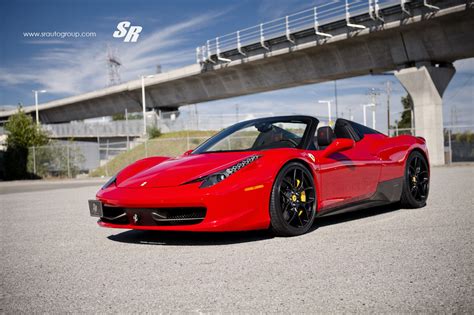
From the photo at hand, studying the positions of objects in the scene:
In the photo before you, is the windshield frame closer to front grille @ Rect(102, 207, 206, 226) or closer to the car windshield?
the car windshield

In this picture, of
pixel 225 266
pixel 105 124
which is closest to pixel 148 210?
pixel 225 266

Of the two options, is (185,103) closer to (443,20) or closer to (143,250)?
(443,20)

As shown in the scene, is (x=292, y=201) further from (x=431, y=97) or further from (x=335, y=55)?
(x=335, y=55)

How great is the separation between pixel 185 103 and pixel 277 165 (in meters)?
37.2

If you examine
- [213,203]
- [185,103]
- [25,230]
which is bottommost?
[25,230]

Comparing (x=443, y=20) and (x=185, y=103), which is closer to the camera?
(x=443, y=20)

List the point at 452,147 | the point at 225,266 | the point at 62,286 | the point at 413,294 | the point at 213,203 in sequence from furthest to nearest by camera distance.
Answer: the point at 452,147, the point at 213,203, the point at 225,266, the point at 62,286, the point at 413,294

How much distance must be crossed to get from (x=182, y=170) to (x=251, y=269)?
1.59 m

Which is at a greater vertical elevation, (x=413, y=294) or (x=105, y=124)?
(x=105, y=124)

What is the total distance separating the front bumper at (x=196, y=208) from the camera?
4.49m

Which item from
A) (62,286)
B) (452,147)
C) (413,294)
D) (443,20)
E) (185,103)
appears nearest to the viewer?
(413,294)

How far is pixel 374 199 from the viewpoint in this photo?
20.1ft

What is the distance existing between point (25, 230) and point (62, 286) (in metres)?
3.33

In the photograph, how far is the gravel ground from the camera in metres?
2.89
